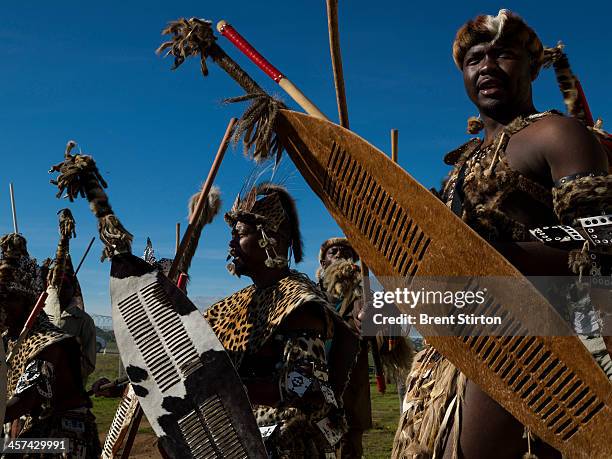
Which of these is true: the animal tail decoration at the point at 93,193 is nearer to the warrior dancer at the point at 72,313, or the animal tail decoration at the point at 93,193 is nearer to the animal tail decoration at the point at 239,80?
the animal tail decoration at the point at 239,80

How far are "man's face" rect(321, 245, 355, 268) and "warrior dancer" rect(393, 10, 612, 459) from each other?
4.91 metres

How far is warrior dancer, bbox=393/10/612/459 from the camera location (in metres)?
2.13

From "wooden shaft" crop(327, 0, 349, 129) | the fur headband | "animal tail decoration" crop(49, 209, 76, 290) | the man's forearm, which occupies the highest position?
"animal tail decoration" crop(49, 209, 76, 290)

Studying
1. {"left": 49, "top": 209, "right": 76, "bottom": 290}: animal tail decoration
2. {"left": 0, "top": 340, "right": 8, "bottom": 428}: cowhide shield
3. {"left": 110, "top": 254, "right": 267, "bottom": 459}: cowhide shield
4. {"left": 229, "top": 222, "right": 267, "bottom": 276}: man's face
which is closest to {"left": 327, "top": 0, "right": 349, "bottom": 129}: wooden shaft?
{"left": 110, "top": 254, "right": 267, "bottom": 459}: cowhide shield

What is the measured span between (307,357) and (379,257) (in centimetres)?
153

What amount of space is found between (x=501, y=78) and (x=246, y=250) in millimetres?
2262

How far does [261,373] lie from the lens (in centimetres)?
393

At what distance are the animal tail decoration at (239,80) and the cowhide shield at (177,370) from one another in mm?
1024

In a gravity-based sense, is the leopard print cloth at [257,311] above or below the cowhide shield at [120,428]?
above

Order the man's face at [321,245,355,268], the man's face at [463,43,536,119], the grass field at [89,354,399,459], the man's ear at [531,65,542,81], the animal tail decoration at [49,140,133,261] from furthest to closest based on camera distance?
1. the grass field at [89,354,399,459]
2. the man's face at [321,245,355,268]
3. the animal tail decoration at [49,140,133,261]
4. the man's ear at [531,65,542,81]
5. the man's face at [463,43,536,119]

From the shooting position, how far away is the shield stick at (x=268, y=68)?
2.84m

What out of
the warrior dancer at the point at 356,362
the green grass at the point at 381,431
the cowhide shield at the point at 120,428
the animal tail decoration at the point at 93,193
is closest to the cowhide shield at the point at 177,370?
the animal tail decoration at the point at 93,193

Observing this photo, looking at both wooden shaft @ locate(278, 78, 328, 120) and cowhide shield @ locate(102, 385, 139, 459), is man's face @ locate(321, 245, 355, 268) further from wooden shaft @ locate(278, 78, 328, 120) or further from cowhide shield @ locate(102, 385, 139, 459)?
wooden shaft @ locate(278, 78, 328, 120)

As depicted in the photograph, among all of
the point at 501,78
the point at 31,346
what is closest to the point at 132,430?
the point at 31,346
